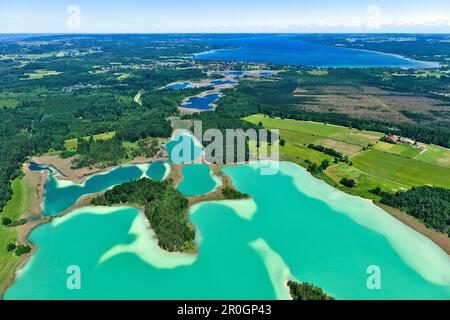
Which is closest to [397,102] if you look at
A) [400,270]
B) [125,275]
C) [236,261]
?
[400,270]

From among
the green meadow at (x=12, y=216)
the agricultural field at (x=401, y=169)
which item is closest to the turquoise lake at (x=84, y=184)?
the green meadow at (x=12, y=216)

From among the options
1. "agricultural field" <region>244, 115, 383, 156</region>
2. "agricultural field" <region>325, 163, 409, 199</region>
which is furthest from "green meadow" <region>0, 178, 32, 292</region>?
"agricultural field" <region>244, 115, 383, 156</region>

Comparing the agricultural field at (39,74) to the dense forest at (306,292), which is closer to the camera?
the dense forest at (306,292)

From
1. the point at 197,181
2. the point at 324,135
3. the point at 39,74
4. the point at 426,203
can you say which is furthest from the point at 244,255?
the point at 39,74

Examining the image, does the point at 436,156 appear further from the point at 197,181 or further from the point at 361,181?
the point at 197,181

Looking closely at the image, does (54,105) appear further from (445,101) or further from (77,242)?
(445,101)

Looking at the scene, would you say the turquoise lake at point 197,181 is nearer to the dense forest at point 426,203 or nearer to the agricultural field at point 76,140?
the dense forest at point 426,203
